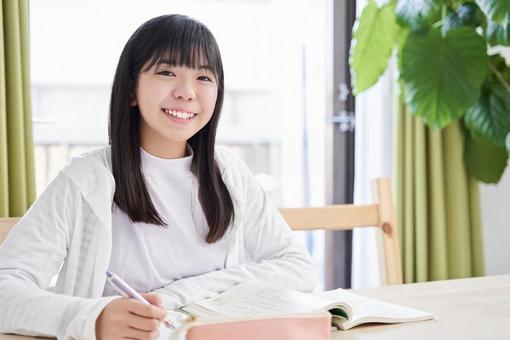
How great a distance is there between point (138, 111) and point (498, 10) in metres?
0.92

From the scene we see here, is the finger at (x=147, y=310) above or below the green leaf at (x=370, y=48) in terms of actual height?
below

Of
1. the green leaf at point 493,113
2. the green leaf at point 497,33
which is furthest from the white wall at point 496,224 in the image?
the green leaf at point 497,33

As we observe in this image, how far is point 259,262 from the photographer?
1319mm

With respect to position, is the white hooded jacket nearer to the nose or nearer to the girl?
the girl

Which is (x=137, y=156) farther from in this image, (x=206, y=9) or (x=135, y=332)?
(x=206, y=9)

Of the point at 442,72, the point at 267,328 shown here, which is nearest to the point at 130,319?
the point at 267,328

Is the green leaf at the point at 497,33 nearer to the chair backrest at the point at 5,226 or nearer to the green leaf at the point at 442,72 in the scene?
the green leaf at the point at 442,72

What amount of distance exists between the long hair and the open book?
240 mm

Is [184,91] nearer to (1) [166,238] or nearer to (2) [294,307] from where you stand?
(1) [166,238]

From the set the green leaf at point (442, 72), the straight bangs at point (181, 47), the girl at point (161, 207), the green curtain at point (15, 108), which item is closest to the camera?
the girl at point (161, 207)

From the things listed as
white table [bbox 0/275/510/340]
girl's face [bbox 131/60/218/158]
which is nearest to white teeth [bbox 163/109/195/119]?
girl's face [bbox 131/60/218/158]

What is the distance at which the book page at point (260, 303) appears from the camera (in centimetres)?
91

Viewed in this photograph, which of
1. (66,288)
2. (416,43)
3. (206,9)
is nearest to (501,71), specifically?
(416,43)

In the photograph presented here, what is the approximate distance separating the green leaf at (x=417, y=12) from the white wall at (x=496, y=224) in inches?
50.1
